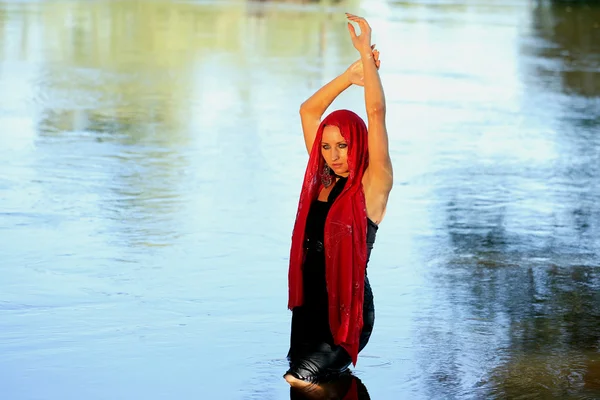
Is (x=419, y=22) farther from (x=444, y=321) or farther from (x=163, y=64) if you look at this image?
(x=444, y=321)

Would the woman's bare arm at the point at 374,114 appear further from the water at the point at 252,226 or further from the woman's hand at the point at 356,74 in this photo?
the water at the point at 252,226

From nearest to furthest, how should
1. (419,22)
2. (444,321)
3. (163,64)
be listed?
1. (444,321)
2. (163,64)
3. (419,22)

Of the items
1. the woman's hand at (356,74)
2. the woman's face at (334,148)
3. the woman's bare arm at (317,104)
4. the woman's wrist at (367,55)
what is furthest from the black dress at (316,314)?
the woman's wrist at (367,55)

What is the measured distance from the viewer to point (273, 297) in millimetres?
7020

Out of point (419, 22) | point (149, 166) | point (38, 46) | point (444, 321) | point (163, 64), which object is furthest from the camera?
point (419, 22)

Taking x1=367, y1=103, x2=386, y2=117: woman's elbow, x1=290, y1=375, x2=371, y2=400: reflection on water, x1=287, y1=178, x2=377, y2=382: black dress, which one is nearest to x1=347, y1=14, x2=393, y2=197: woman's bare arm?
x1=367, y1=103, x2=386, y2=117: woman's elbow

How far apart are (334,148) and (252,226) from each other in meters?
3.36

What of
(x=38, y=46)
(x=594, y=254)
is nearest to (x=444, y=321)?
(x=594, y=254)

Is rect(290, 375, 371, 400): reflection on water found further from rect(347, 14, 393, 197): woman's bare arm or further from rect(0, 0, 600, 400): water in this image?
rect(347, 14, 393, 197): woman's bare arm

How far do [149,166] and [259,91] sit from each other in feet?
16.4

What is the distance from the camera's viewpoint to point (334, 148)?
17.7ft

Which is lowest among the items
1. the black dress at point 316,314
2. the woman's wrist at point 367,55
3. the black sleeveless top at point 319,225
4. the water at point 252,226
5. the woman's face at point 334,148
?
the water at point 252,226

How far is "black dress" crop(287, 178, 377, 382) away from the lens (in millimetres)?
5512

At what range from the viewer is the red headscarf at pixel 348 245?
5379 mm
